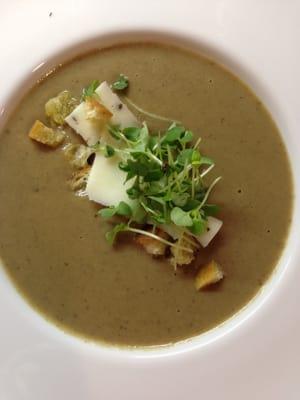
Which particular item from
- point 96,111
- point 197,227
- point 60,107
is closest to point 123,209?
point 197,227

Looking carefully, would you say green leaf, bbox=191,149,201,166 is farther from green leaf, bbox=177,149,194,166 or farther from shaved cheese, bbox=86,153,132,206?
shaved cheese, bbox=86,153,132,206

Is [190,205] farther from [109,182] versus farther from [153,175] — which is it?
[109,182]

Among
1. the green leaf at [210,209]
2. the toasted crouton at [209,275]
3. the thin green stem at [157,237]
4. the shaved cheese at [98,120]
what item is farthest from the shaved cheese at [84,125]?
the toasted crouton at [209,275]

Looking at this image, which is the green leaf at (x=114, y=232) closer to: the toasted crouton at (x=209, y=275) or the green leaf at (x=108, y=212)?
the green leaf at (x=108, y=212)

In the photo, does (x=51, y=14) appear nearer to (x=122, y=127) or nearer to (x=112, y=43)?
(x=112, y=43)

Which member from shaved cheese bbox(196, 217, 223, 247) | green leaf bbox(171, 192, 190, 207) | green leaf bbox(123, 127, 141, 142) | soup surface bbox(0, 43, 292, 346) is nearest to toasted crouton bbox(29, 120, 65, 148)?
soup surface bbox(0, 43, 292, 346)

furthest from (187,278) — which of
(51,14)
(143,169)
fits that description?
(51,14)
